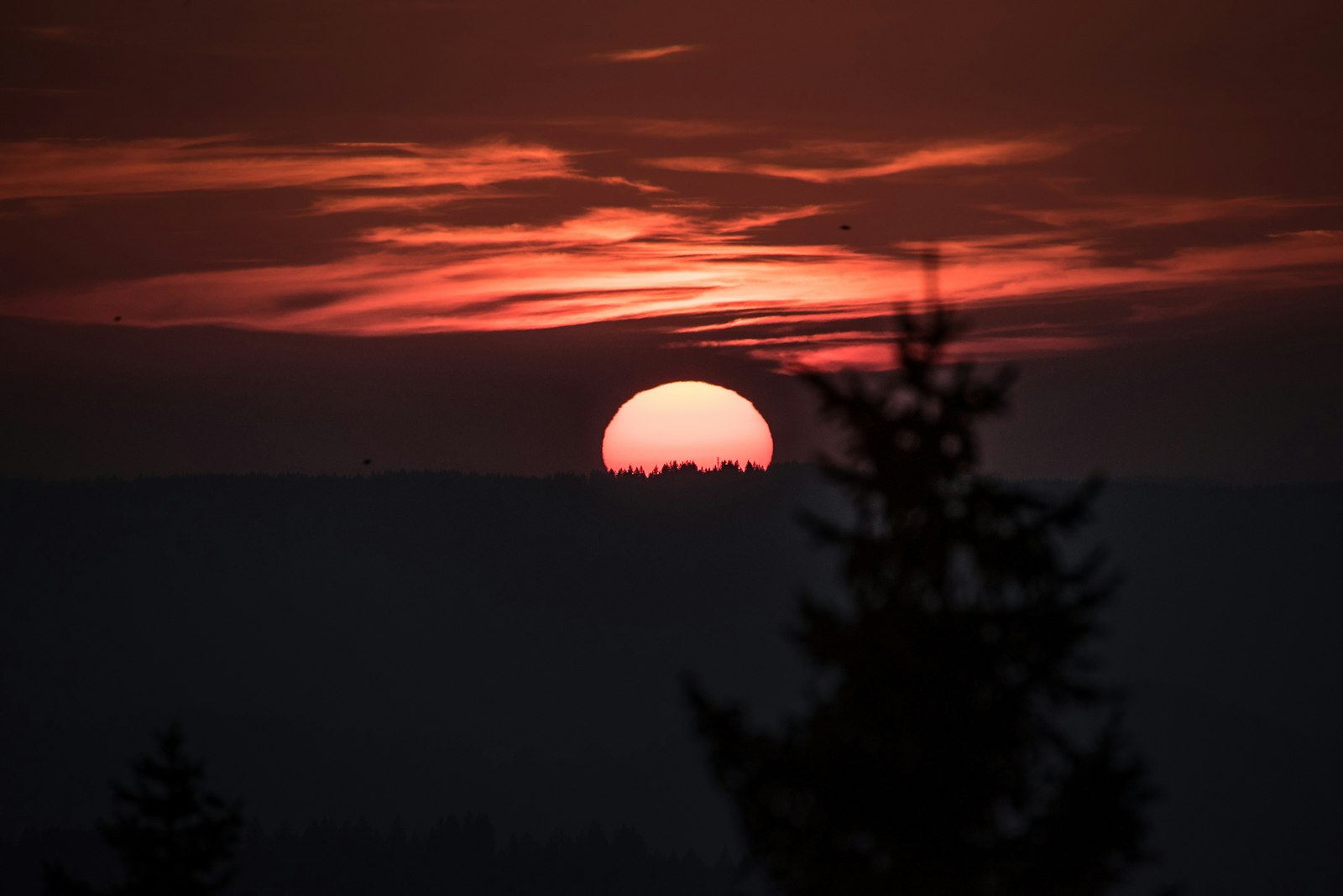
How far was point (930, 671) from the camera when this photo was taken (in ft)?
36.4

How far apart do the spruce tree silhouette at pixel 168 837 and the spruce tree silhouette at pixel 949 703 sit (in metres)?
10.2

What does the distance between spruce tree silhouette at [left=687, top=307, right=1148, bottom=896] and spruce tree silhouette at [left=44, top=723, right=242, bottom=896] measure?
33.5 ft

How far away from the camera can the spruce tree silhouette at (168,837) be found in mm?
19031

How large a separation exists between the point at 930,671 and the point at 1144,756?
69.3 inches

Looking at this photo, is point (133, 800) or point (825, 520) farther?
point (133, 800)

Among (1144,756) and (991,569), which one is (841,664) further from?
(1144,756)

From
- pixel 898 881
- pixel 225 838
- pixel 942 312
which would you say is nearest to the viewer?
pixel 898 881

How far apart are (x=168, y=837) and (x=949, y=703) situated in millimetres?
12181

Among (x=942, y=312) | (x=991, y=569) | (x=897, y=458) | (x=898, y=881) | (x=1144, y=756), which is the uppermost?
(x=942, y=312)

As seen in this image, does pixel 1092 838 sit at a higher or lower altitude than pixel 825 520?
lower

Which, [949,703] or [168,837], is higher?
[168,837]

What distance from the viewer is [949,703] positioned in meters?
11.3

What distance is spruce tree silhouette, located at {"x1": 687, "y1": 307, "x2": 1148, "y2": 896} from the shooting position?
11164mm

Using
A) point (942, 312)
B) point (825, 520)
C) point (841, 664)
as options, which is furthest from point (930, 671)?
point (942, 312)
